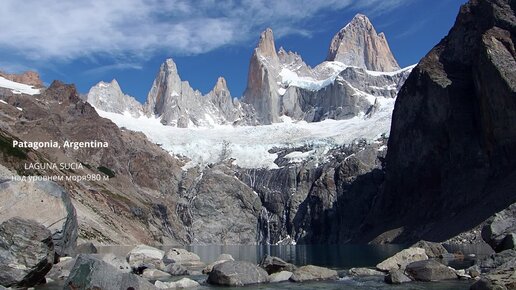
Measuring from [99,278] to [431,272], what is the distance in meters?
23.2

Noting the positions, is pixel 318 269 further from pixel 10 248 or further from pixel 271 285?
pixel 10 248

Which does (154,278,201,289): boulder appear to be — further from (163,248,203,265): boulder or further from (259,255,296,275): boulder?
(163,248,203,265): boulder

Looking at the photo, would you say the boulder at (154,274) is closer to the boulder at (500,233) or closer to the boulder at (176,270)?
the boulder at (176,270)

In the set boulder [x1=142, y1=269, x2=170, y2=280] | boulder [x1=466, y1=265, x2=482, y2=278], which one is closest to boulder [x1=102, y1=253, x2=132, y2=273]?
boulder [x1=142, y1=269, x2=170, y2=280]

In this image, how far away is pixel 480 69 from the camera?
13912 cm

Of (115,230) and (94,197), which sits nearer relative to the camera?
(115,230)

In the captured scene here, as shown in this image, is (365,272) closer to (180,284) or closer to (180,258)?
(180,284)

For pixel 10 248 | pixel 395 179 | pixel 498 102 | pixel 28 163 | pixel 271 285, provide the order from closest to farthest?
1. pixel 10 248
2. pixel 271 285
3. pixel 498 102
4. pixel 28 163
5. pixel 395 179

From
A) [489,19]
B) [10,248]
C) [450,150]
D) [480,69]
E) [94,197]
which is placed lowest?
[10,248]

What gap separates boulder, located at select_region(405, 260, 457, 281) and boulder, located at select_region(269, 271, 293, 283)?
9251 mm

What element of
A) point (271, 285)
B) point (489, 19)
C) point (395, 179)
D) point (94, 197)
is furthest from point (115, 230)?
point (489, 19)

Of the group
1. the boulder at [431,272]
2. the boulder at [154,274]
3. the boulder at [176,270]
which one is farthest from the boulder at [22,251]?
the boulder at [431,272]

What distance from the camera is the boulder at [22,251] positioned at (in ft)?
101

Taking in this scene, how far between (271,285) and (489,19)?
467 feet
